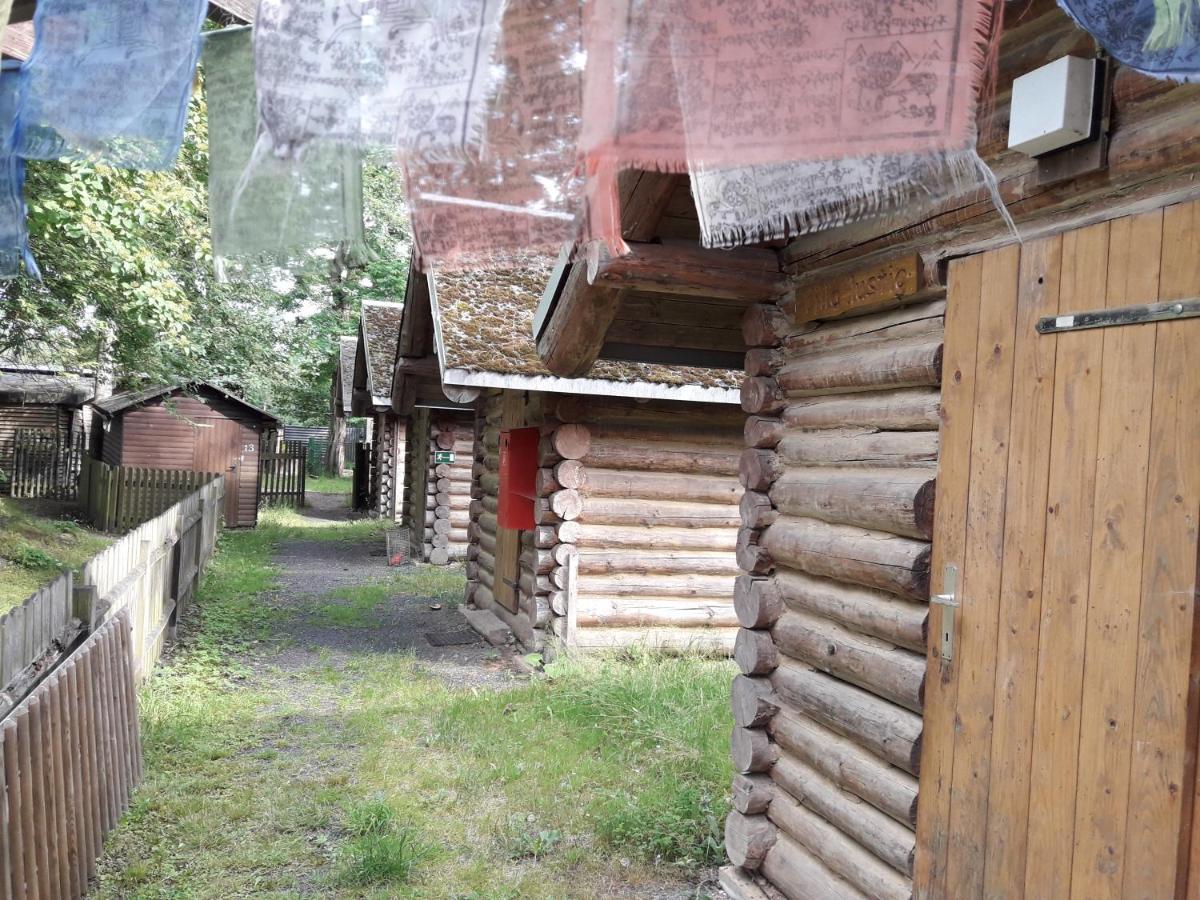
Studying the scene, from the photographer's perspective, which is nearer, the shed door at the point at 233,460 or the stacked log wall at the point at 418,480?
the stacked log wall at the point at 418,480

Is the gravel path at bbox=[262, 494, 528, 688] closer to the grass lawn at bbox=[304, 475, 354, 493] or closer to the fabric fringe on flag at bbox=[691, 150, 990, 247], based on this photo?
the fabric fringe on flag at bbox=[691, 150, 990, 247]

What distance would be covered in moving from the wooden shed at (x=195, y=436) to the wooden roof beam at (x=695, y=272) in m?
17.0

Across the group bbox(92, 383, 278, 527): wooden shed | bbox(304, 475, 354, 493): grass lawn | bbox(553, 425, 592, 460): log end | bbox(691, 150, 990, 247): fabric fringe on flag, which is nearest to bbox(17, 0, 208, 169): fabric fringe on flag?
bbox(691, 150, 990, 247): fabric fringe on flag

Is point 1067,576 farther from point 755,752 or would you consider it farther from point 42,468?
point 42,468

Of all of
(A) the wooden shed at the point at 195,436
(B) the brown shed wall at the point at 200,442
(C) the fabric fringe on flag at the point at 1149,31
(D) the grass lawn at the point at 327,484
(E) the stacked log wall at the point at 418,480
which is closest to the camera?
(C) the fabric fringe on flag at the point at 1149,31

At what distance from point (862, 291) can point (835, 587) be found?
135 cm

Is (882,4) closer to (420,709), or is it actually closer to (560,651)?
(420,709)

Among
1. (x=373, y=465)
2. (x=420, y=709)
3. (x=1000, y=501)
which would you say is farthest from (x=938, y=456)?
(x=373, y=465)

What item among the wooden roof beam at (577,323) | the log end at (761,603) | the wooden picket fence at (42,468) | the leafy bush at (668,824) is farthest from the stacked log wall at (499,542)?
the wooden picket fence at (42,468)

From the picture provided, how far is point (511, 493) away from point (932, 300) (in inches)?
270

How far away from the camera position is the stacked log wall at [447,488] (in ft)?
53.1

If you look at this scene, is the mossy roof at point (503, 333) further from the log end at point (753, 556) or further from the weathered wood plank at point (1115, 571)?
the weathered wood plank at point (1115, 571)

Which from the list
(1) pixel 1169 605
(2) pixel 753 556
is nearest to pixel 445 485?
(2) pixel 753 556

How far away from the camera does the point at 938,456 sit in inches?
142
